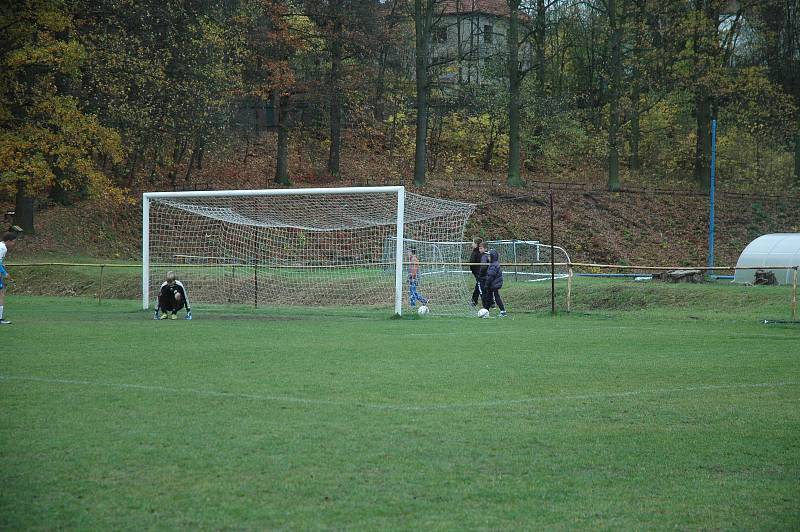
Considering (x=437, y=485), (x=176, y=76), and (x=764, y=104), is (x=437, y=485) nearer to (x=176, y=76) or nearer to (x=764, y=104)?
(x=176, y=76)

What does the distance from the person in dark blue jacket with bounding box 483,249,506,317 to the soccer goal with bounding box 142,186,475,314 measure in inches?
75.5

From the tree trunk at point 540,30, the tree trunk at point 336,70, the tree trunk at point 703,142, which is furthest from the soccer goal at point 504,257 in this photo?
the tree trunk at point 540,30

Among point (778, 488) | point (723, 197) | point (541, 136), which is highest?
point (541, 136)

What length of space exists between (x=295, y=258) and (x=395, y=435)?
22920mm

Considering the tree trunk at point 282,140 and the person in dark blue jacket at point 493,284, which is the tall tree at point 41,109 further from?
the person in dark blue jacket at point 493,284

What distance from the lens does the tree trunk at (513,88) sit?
155 ft

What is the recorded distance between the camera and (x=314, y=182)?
48.6 meters

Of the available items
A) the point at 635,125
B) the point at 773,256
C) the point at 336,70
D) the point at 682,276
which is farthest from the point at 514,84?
the point at 773,256

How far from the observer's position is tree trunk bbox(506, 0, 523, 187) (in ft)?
155

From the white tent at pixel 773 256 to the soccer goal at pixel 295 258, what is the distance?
8956 mm

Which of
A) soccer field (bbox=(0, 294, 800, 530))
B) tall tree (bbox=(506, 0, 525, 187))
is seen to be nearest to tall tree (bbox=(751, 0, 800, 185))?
tall tree (bbox=(506, 0, 525, 187))

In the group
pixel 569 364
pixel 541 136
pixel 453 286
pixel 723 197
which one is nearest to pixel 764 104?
pixel 723 197

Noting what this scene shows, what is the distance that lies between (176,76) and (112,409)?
33107 mm

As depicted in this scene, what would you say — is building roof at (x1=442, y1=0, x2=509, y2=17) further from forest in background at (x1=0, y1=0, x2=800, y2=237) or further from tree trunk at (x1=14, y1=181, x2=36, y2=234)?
tree trunk at (x1=14, y1=181, x2=36, y2=234)
